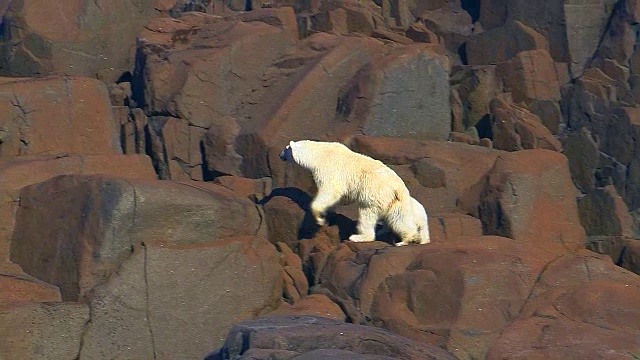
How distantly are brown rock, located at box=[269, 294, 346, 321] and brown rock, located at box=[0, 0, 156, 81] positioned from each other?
23.5ft

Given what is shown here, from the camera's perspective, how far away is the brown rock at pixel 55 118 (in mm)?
14031

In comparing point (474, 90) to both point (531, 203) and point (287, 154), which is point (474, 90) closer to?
point (531, 203)

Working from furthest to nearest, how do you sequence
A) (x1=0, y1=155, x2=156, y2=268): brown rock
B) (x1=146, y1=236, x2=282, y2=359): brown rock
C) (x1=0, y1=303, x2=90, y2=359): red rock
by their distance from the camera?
(x1=0, y1=155, x2=156, y2=268): brown rock
(x1=146, y1=236, x2=282, y2=359): brown rock
(x1=0, y1=303, x2=90, y2=359): red rock

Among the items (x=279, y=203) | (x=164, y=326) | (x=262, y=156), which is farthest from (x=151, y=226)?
(x=262, y=156)

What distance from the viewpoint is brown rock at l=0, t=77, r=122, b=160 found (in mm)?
14031

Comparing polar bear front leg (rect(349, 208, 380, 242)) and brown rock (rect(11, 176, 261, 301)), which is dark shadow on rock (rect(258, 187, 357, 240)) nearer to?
polar bear front leg (rect(349, 208, 380, 242))

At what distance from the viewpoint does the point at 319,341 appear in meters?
8.69

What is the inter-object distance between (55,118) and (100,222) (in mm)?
3499

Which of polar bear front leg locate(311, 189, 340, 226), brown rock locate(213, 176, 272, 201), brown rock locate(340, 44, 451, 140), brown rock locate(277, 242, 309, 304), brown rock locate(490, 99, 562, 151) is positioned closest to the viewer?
brown rock locate(277, 242, 309, 304)

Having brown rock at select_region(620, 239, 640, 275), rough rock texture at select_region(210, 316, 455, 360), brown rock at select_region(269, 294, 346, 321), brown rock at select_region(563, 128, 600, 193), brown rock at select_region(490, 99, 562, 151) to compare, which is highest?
rough rock texture at select_region(210, 316, 455, 360)

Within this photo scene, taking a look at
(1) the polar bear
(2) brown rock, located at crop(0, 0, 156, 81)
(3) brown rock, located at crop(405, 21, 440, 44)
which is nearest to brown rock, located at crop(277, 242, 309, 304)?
(1) the polar bear

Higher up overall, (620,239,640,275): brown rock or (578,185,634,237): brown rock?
(620,239,640,275): brown rock

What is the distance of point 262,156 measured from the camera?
1475 cm

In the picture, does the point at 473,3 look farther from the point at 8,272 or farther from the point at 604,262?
the point at 8,272
